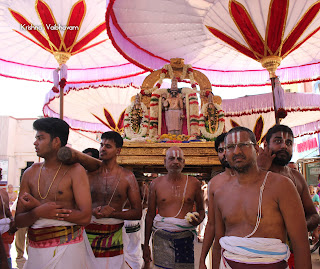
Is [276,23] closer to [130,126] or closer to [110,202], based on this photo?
[130,126]

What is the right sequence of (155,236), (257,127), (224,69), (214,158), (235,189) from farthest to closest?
(257,127), (224,69), (214,158), (155,236), (235,189)

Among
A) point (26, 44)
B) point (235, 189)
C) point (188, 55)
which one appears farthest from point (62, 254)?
point (26, 44)

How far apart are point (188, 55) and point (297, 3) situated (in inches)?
150

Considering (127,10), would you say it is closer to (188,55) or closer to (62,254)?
(188,55)

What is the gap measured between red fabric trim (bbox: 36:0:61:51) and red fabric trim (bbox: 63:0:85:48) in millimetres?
231

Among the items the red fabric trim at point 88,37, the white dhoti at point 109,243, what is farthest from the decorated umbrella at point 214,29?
the white dhoti at point 109,243

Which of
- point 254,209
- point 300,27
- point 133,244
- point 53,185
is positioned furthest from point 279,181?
point 300,27

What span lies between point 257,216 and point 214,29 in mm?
7256

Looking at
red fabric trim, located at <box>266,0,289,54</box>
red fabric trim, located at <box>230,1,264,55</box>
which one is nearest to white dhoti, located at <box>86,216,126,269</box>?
red fabric trim, located at <box>230,1,264,55</box>

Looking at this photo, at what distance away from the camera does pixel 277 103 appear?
7176mm

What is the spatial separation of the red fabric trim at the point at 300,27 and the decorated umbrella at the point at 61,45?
5136 mm

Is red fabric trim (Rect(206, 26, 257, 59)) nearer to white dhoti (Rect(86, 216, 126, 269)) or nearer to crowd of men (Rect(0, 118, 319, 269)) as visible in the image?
crowd of men (Rect(0, 118, 319, 269))

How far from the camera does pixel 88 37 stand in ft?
30.2

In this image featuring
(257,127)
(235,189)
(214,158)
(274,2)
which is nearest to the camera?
(235,189)
